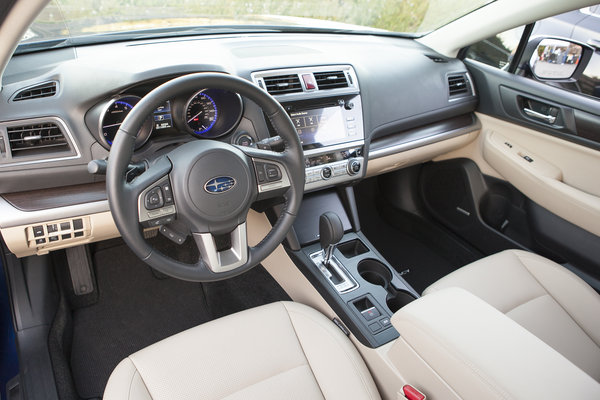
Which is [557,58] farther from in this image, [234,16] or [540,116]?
[234,16]

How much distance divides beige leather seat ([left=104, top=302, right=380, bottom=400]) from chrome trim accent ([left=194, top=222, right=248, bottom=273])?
22 centimetres

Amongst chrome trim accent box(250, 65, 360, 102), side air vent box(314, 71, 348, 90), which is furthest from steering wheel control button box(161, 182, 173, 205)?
side air vent box(314, 71, 348, 90)

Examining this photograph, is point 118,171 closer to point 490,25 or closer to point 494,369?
point 494,369

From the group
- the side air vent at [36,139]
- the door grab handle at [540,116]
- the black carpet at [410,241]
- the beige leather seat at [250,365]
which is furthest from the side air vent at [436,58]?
the side air vent at [36,139]

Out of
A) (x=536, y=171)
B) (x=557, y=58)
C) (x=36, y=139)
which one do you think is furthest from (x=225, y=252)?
(x=557, y=58)

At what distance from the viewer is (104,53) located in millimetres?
1529

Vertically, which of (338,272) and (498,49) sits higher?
(498,49)

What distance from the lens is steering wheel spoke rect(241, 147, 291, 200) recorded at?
1.28 m

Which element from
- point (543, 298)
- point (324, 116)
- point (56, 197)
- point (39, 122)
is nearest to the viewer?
point (39, 122)

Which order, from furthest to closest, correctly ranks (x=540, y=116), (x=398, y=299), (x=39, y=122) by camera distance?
1. (x=540, y=116)
2. (x=398, y=299)
3. (x=39, y=122)

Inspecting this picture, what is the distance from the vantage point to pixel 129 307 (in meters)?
2.07

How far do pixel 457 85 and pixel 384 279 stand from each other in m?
1.14

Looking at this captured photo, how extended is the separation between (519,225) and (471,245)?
0.97 feet

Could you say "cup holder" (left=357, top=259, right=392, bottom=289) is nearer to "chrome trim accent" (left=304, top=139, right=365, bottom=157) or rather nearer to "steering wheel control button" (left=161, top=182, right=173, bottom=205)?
"chrome trim accent" (left=304, top=139, right=365, bottom=157)
